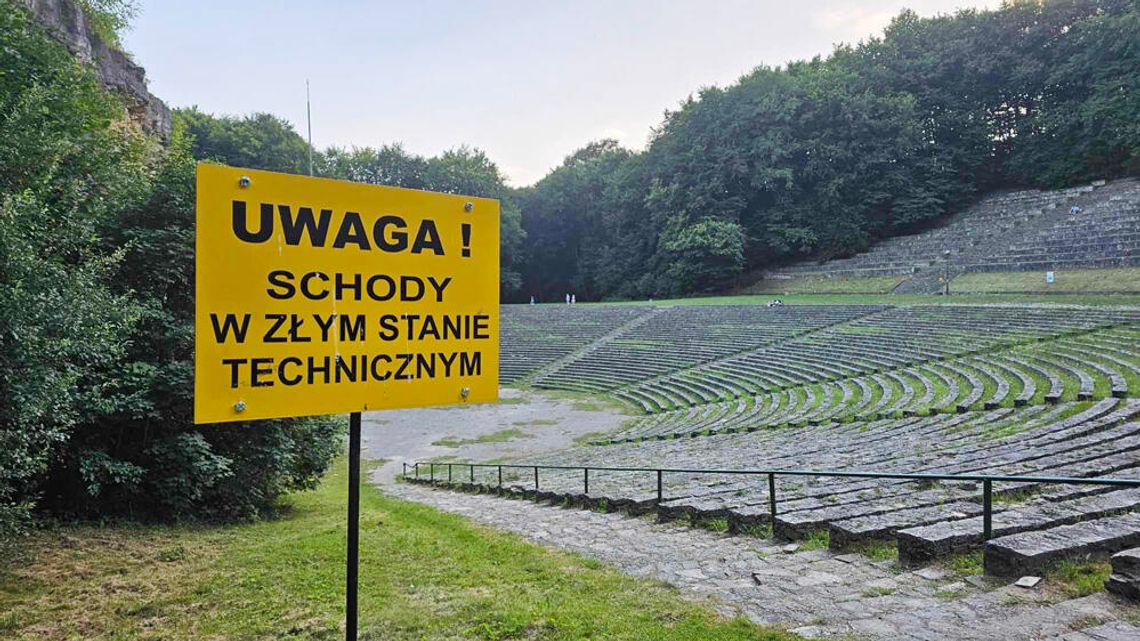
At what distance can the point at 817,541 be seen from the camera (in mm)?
5027

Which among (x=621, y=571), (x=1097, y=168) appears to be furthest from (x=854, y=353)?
(x=1097, y=168)

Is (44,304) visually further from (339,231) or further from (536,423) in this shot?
(536,423)

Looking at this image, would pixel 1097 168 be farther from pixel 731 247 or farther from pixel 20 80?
pixel 20 80

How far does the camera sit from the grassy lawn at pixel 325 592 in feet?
12.3

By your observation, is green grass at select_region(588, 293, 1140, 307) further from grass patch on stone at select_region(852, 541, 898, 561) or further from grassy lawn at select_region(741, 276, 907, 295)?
grass patch on stone at select_region(852, 541, 898, 561)

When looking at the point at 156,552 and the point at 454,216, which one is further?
the point at 156,552

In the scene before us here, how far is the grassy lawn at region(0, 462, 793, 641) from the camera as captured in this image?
12.3 feet

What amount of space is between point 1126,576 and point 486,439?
17376 mm

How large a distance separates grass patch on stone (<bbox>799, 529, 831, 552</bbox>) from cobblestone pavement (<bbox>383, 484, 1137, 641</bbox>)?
10cm

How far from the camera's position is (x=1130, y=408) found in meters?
8.90

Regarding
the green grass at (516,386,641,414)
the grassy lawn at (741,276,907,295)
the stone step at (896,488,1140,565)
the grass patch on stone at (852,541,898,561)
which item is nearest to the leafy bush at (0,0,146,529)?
the grass patch on stone at (852,541,898,561)

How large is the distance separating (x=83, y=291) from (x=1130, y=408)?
1341cm

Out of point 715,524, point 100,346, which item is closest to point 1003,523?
point 715,524

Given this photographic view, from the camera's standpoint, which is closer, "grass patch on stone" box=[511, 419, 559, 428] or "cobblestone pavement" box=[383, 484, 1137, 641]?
"cobblestone pavement" box=[383, 484, 1137, 641]
